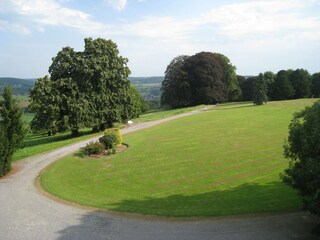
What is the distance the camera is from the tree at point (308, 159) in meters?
11.5

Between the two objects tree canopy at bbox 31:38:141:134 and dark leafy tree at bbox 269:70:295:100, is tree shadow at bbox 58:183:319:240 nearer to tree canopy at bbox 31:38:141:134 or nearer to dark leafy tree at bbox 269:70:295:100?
tree canopy at bbox 31:38:141:134

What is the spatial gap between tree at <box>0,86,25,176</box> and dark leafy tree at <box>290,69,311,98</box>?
71.7m

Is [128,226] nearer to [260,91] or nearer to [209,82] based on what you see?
[260,91]

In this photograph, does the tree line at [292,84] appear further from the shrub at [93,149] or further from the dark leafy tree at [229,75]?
the shrub at [93,149]

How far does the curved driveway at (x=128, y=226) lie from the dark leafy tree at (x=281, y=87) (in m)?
73.0

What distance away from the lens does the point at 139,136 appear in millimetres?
36719

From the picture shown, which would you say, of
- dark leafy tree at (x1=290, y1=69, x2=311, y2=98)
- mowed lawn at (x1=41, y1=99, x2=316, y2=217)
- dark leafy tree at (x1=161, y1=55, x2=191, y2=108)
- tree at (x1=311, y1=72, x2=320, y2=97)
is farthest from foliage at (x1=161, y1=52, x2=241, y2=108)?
mowed lawn at (x1=41, y1=99, x2=316, y2=217)

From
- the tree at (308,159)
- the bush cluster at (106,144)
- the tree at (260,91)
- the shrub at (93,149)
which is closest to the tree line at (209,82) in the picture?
the tree at (260,91)

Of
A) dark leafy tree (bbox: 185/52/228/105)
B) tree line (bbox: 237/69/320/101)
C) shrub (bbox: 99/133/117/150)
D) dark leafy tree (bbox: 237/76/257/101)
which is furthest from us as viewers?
dark leafy tree (bbox: 237/76/257/101)

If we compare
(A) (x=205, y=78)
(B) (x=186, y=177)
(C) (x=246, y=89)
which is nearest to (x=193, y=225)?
(B) (x=186, y=177)

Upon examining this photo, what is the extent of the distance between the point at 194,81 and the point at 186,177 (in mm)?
60888

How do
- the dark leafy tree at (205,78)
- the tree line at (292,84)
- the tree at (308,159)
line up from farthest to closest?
the tree line at (292,84), the dark leafy tree at (205,78), the tree at (308,159)

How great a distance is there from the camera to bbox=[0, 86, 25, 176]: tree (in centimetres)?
2465

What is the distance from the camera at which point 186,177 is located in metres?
20.1
